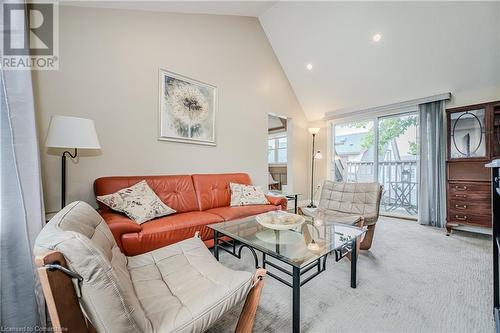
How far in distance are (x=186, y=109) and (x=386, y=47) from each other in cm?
323

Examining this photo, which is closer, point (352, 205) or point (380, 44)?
point (352, 205)

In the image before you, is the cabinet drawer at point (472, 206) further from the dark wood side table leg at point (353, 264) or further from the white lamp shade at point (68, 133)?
the white lamp shade at point (68, 133)

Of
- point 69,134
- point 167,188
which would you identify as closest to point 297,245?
point 167,188

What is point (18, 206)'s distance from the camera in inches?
38.2

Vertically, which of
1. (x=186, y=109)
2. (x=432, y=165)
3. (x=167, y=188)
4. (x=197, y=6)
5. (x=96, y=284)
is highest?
(x=197, y=6)

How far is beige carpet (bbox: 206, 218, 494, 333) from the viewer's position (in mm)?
1241

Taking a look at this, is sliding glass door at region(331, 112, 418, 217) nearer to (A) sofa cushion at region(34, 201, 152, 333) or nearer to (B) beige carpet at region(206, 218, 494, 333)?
(B) beige carpet at region(206, 218, 494, 333)

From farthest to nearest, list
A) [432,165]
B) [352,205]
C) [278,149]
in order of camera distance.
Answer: [278,149], [432,165], [352,205]

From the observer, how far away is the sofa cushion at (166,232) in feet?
5.58

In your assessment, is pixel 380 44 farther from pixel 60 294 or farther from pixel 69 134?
pixel 60 294

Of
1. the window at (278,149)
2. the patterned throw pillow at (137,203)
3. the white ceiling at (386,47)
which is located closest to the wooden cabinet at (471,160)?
the white ceiling at (386,47)

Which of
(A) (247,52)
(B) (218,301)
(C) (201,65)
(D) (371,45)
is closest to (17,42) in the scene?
(B) (218,301)

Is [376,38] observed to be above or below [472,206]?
above

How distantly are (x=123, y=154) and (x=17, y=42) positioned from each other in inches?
57.5
